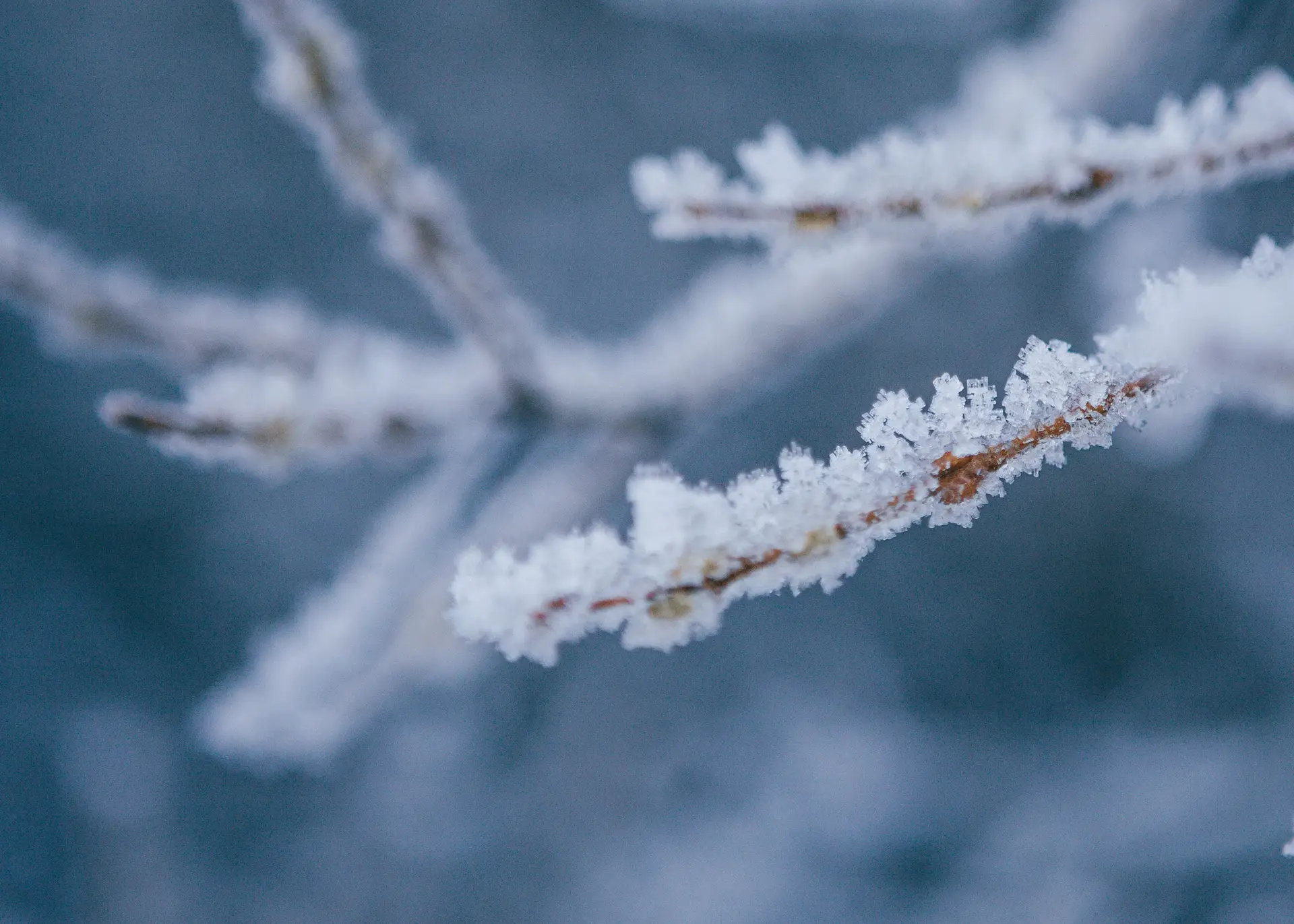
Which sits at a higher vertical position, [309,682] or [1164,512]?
[1164,512]

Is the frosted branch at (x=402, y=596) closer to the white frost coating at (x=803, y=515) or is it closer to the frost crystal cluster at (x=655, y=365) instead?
the frost crystal cluster at (x=655, y=365)

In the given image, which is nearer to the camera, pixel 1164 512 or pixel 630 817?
pixel 1164 512

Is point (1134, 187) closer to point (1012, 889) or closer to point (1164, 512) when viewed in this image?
point (1012, 889)

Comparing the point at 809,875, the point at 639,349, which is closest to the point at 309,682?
the point at 639,349

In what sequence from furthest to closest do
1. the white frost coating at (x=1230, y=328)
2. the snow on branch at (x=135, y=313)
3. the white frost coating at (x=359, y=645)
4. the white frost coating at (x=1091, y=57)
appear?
1. the white frost coating at (x=1091, y=57)
2. the white frost coating at (x=359, y=645)
3. the snow on branch at (x=135, y=313)
4. the white frost coating at (x=1230, y=328)

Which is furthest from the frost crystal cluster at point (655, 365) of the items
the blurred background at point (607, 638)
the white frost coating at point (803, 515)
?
the blurred background at point (607, 638)

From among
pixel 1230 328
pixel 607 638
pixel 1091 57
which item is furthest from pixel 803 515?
pixel 607 638

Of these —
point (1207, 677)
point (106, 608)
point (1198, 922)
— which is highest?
point (106, 608)
